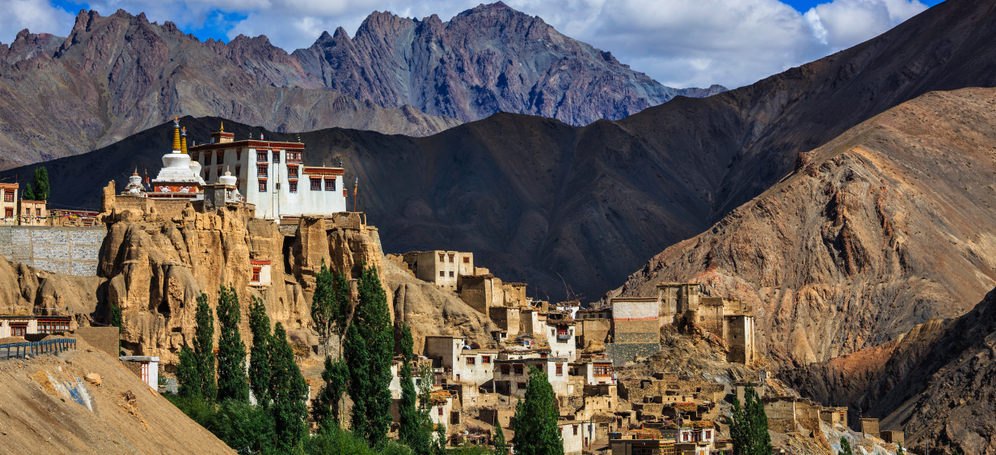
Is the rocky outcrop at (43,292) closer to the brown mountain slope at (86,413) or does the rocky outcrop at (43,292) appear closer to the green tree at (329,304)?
the green tree at (329,304)

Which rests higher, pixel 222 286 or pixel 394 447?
pixel 222 286

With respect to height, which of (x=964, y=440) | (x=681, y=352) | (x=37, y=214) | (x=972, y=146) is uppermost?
(x=972, y=146)

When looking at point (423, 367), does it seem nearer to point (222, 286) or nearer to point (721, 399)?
point (222, 286)

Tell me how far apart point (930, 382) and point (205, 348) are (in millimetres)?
83427

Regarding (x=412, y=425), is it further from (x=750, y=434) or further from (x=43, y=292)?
(x=43, y=292)

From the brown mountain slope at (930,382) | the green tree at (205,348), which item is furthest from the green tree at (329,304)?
the brown mountain slope at (930,382)

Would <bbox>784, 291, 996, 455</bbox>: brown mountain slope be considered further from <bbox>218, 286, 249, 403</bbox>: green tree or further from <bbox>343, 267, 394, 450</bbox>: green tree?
<bbox>218, 286, 249, 403</bbox>: green tree

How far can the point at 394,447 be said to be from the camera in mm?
59250

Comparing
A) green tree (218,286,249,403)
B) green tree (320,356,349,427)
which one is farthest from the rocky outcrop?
green tree (320,356,349,427)

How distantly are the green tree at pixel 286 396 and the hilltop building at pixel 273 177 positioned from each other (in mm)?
27435

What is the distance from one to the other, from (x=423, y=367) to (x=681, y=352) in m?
36.6

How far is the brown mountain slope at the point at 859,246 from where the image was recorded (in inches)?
6245

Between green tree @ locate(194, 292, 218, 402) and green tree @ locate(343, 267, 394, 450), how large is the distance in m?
6.25

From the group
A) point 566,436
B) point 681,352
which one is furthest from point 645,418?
point 681,352
